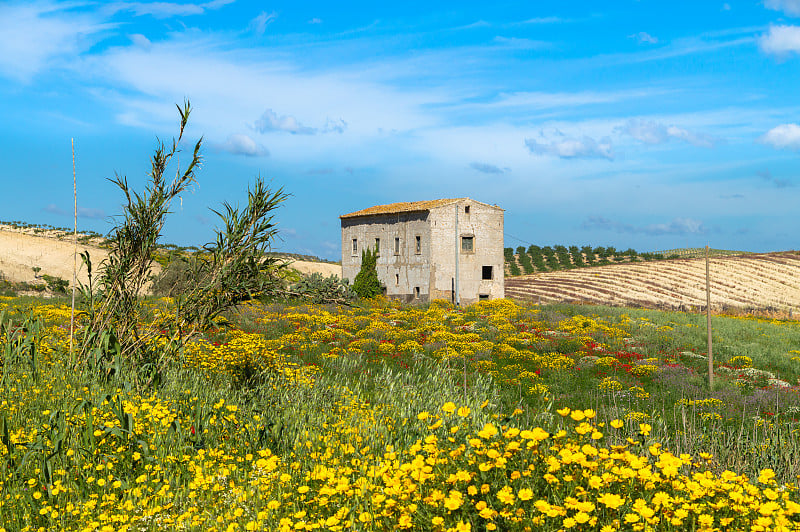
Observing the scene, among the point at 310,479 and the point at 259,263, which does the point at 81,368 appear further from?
the point at 310,479

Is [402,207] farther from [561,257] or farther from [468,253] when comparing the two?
[561,257]

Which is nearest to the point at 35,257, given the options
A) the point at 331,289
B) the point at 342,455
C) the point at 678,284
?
the point at 331,289

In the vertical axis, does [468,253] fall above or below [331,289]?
above

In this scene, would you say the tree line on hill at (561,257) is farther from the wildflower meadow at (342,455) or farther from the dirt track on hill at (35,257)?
the wildflower meadow at (342,455)

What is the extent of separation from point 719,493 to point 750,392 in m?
12.3

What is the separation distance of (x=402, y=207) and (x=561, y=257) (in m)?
44.8

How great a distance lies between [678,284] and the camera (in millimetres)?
52250

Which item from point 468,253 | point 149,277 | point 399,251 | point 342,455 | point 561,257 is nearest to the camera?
point 342,455

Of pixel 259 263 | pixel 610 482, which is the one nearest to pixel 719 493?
Result: pixel 610 482

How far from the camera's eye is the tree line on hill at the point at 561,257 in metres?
74.6

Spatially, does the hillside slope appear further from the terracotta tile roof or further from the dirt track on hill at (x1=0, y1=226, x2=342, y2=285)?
the dirt track on hill at (x1=0, y1=226, x2=342, y2=285)

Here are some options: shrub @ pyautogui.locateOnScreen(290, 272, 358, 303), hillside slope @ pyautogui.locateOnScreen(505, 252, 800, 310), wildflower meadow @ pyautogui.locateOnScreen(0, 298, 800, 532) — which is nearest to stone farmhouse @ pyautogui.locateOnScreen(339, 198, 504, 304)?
shrub @ pyautogui.locateOnScreen(290, 272, 358, 303)

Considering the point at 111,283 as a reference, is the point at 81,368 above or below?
below

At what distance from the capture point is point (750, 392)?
14625mm
